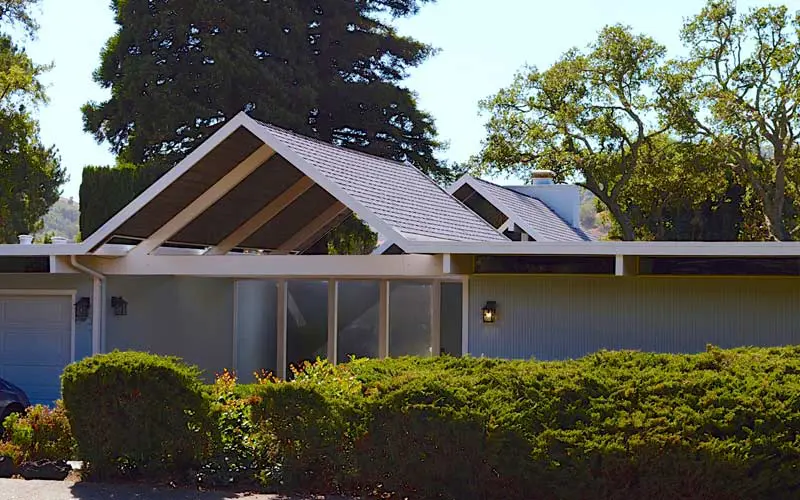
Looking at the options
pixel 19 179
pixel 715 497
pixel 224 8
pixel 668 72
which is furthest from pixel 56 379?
pixel 668 72

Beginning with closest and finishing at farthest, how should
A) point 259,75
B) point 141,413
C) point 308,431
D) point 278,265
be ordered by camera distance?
1. point 308,431
2. point 141,413
3. point 278,265
4. point 259,75

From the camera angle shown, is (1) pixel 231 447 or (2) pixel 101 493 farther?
(1) pixel 231 447

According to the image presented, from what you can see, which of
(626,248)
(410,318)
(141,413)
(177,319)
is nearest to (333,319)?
(410,318)

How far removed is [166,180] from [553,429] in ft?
23.3

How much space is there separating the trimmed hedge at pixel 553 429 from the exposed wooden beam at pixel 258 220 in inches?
291

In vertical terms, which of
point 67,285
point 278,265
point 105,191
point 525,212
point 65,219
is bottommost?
point 67,285

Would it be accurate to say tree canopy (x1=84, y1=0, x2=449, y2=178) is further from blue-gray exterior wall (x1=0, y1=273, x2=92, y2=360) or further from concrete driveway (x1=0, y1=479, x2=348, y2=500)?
concrete driveway (x1=0, y1=479, x2=348, y2=500)

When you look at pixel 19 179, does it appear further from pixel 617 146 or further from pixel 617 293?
pixel 617 293

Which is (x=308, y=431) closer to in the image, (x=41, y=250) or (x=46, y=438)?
(x=46, y=438)

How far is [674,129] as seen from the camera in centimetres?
4041

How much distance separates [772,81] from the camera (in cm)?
3869

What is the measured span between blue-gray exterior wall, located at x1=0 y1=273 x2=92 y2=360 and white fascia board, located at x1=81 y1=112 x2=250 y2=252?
55.1 inches

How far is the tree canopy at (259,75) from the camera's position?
1265 inches

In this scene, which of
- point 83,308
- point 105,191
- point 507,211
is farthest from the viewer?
point 105,191
